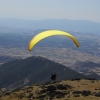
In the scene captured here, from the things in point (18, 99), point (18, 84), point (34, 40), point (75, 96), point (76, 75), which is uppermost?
point (34, 40)

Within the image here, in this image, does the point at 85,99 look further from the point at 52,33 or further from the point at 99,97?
the point at 52,33

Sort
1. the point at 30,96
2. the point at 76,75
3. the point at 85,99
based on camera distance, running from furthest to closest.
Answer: the point at 76,75, the point at 30,96, the point at 85,99

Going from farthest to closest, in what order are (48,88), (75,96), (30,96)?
(48,88)
(30,96)
(75,96)

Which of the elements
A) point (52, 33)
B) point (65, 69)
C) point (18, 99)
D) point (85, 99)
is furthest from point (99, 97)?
point (65, 69)

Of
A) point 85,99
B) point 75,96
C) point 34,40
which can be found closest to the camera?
point 34,40

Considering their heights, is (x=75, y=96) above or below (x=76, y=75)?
above

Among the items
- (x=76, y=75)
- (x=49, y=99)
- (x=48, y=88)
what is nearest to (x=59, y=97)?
(x=49, y=99)

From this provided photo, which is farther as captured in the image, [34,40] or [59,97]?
[59,97]

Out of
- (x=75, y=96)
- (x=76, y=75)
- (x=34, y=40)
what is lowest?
(x=76, y=75)

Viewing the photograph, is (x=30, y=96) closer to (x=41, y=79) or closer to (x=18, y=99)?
(x=18, y=99)
